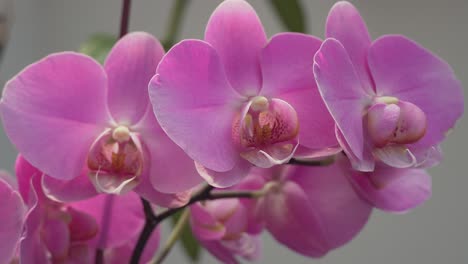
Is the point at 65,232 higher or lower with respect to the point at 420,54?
lower

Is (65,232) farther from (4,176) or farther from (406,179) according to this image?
(406,179)

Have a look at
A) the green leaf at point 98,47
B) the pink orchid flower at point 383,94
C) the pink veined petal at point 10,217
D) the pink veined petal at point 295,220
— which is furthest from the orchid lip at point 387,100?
the green leaf at point 98,47

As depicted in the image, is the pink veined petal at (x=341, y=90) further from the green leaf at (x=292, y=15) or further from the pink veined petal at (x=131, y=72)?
the green leaf at (x=292, y=15)

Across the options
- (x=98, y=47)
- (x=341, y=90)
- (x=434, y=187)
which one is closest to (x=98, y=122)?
(x=341, y=90)

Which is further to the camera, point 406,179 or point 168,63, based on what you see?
point 406,179

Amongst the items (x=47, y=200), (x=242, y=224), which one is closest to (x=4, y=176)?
(x=47, y=200)

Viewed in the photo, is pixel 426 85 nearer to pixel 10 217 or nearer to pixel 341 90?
pixel 341 90
